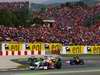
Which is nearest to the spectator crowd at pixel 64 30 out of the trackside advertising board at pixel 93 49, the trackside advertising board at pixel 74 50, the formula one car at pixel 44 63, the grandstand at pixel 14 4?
the grandstand at pixel 14 4

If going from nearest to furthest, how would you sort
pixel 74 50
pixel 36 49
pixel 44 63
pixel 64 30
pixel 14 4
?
pixel 44 63, pixel 36 49, pixel 74 50, pixel 64 30, pixel 14 4

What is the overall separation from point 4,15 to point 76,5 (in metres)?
7.96

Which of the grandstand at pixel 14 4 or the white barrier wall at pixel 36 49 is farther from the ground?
the grandstand at pixel 14 4

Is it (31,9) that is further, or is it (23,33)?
(31,9)

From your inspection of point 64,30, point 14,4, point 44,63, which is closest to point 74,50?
point 44,63

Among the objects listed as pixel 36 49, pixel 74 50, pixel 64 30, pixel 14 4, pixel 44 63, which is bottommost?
pixel 44 63

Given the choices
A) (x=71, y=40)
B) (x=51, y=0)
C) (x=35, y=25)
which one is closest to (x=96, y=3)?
(x=51, y=0)

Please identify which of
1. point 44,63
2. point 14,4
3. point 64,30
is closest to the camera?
point 44,63

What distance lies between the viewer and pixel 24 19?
111ft

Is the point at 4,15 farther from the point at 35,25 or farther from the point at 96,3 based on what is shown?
the point at 96,3

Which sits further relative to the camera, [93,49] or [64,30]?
[64,30]

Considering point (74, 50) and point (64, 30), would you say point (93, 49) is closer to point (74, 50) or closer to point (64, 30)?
point (74, 50)

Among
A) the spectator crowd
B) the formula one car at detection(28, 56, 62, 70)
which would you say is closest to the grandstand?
the spectator crowd

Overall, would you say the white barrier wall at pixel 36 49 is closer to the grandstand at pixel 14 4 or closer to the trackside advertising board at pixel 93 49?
the trackside advertising board at pixel 93 49
